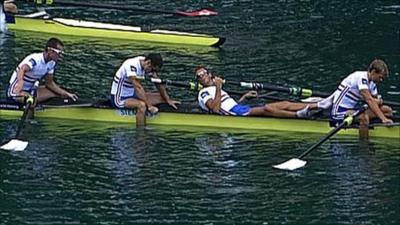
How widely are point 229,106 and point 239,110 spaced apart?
0.20m

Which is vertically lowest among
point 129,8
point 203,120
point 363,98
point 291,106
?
point 203,120

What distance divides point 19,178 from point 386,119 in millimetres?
6223

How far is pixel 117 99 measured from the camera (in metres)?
21.5

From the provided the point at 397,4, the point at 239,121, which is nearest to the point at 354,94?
the point at 239,121

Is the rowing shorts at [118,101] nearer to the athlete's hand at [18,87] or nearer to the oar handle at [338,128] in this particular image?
the athlete's hand at [18,87]

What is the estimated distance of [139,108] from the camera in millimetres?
21406

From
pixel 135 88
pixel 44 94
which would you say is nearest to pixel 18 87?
pixel 44 94

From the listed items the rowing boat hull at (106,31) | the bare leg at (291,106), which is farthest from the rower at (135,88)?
the rowing boat hull at (106,31)

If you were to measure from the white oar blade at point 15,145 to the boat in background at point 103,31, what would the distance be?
33.2 ft

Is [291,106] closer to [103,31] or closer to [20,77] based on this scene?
[20,77]

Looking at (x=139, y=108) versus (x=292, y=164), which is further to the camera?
(x=139, y=108)

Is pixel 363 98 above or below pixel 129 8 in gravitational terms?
below

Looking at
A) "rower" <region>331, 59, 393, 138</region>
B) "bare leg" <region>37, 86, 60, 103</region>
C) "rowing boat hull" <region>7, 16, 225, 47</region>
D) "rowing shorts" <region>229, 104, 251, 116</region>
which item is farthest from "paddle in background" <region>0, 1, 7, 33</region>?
"rower" <region>331, 59, 393, 138</region>

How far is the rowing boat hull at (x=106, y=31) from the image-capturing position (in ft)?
97.5
